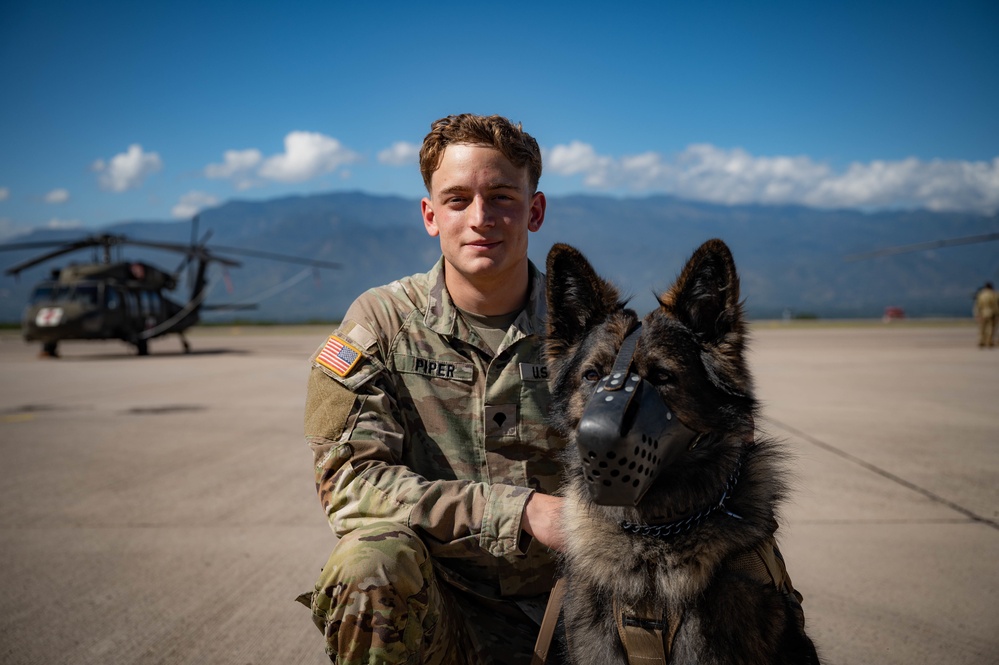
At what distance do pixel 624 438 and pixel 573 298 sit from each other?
66cm

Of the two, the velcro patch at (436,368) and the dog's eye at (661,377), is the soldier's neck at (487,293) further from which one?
the dog's eye at (661,377)

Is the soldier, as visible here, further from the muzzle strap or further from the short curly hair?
the muzzle strap

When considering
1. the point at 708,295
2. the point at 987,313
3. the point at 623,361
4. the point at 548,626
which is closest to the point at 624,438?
the point at 623,361

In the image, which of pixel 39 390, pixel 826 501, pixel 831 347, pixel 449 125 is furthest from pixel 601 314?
pixel 831 347

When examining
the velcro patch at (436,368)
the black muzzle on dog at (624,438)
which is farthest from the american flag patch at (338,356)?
the black muzzle on dog at (624,438)

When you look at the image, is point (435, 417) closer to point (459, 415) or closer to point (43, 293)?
point (459, 415)

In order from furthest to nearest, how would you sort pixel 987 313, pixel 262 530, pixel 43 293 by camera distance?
pixel 43 293, pixel 987 313, pixel 262 530

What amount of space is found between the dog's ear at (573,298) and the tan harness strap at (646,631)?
36.1 inches

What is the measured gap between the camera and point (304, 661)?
296cm

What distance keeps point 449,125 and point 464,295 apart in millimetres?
724

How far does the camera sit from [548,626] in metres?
2.26

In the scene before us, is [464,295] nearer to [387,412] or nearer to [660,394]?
[387,412]

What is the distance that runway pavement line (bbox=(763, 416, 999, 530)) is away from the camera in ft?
15.7

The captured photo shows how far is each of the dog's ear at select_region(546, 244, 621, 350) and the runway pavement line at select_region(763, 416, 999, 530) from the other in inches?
72.9
